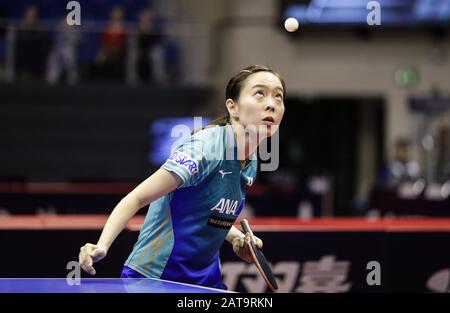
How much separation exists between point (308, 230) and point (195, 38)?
27.6 feet

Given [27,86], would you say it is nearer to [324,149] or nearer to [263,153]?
[324,149]

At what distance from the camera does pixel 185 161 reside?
3176mm

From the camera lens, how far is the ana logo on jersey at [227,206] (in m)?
3.37

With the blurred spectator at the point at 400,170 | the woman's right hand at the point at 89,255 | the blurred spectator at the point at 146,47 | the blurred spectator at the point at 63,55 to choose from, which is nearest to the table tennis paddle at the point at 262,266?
the woman's right hand at the point at 89,255

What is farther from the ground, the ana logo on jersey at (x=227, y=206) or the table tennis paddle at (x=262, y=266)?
the ana logo on jersey at (x=227, y=206)

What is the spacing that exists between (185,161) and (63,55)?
1043 cm

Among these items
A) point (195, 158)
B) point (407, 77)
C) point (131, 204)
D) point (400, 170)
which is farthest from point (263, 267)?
point (407, 77)

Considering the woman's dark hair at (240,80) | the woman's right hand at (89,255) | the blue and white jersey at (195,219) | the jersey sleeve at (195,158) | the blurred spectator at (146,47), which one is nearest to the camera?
the woman's right hand at (89,255)

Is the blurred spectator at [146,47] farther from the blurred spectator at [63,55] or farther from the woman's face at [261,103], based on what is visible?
the woman's face at [261,103]

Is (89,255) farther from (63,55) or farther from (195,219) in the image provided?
(63,55)

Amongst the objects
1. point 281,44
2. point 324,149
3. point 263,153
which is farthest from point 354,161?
point 263,153

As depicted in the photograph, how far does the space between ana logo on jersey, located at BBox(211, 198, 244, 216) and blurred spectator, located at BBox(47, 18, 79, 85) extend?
32.3 ft

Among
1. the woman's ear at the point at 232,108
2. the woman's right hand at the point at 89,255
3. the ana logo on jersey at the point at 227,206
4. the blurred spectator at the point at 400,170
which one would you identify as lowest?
the blurred spectator at the point at 400,170
